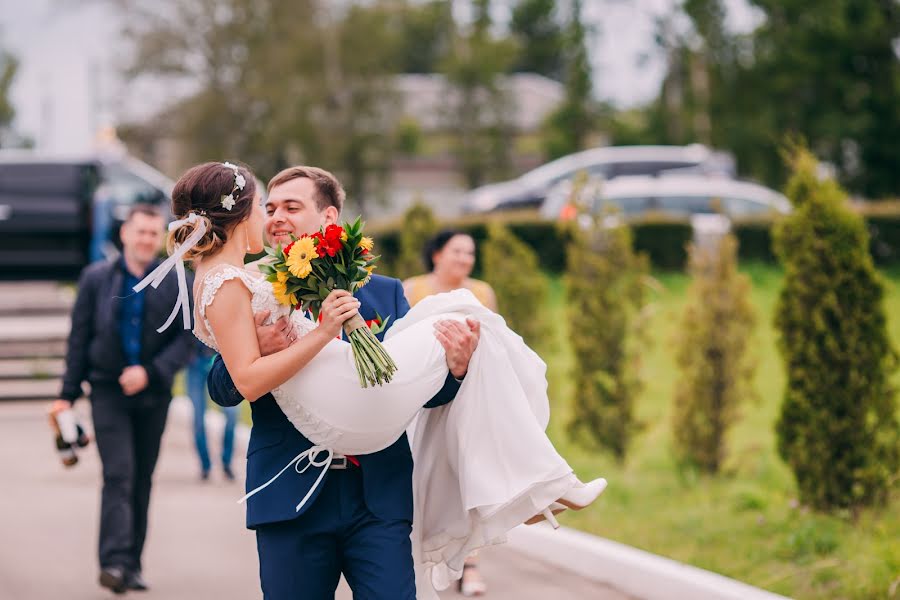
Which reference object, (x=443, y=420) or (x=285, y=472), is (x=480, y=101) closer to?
(x=443, y=420)

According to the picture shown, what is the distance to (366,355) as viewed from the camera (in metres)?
3.53

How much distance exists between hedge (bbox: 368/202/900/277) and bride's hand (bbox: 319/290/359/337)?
18818mm

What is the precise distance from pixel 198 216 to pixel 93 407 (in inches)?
127

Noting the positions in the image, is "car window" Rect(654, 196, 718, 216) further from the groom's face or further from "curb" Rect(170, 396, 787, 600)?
the groom's face

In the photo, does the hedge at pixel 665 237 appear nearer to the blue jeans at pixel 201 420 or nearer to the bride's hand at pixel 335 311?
the blue jeans at pixel 201 420

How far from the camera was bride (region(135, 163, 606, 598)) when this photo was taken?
3.56 metres

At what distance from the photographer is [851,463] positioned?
7562 millimetres

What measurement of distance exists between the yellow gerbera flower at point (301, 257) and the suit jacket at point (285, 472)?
1.46ft

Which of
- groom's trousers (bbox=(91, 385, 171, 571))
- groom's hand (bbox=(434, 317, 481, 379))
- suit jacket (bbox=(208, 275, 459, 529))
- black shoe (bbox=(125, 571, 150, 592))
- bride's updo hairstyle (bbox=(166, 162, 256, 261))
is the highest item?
bride's updo hairstyle (bbox=(166, 162, 256, 261))

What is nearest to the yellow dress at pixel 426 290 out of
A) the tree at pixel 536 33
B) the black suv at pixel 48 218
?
the black suv at pixel 48 218

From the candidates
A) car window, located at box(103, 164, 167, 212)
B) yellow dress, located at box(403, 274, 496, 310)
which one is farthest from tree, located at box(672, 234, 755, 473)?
car window, located at box(103, 164, 167, 212)

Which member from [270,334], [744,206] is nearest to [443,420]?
[270,334]

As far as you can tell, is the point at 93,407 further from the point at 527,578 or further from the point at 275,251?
the point at 275,251

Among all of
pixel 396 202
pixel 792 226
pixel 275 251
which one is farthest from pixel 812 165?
pixel 396 202
